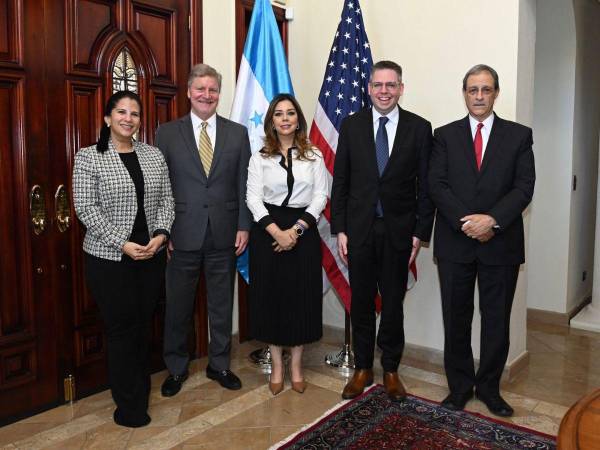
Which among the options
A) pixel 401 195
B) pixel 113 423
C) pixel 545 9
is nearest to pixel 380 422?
pixel 401 195

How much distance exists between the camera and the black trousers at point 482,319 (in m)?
2.87

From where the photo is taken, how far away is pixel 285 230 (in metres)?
3.04

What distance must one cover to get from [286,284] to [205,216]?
1.89 ft

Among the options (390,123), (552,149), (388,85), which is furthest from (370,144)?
(552,149)

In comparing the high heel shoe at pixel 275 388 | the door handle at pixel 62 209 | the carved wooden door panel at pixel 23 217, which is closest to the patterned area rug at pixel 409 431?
the high heel shoe at pixel 275 388

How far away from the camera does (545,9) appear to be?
4496mm

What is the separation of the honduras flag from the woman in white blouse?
0.48 m

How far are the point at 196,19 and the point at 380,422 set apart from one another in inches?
101

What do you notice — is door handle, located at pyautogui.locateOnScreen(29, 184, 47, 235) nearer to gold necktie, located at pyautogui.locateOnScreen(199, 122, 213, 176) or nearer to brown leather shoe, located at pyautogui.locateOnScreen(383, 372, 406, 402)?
gold necktie, located at pyautogui.locateOnScreen(199, 122, 213, 176)

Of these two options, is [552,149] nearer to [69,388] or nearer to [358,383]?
[358,383]

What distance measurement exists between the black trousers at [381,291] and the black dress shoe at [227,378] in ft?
2.35

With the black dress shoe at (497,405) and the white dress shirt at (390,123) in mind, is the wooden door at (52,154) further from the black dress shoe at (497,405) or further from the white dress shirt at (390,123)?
the black dress shoe at (497,405)

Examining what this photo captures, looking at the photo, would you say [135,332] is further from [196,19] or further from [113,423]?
[196,19]

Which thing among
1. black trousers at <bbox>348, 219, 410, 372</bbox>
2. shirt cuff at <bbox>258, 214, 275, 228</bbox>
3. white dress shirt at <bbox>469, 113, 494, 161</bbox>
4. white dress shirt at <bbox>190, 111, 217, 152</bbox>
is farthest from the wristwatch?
white dress shirt at <bbox>469, 113, 494, 161</bbox>
